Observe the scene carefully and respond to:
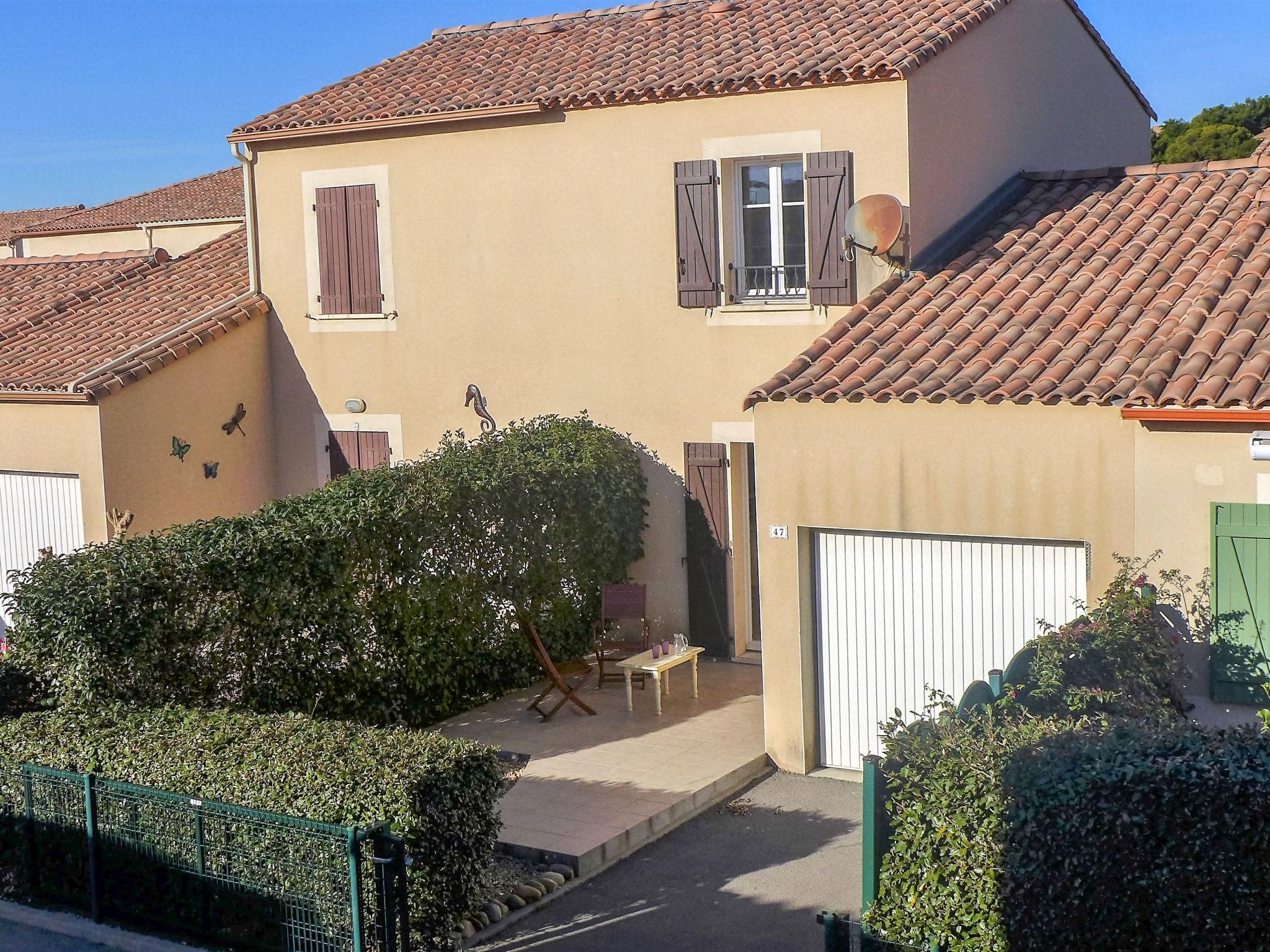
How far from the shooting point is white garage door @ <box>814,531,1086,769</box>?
10.5m

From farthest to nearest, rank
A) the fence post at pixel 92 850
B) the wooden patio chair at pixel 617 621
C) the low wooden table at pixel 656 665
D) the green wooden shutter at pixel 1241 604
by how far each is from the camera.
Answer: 1. the wooden patio chair at pixel 617 621
2. the low wooden table at pixel 656 665
3. the green wooden shutter at pixel 1241 604
4. the fence post at pixel 92 850

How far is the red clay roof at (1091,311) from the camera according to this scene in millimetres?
10000

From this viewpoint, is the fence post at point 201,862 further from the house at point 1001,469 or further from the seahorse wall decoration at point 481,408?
the seahorse wall decoration at point 481,408

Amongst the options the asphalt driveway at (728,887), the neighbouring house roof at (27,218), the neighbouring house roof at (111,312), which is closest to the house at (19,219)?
the neighbouring house roof at (27,218)

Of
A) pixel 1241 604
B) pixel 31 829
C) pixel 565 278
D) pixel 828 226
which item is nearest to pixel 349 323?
pixel 565 278

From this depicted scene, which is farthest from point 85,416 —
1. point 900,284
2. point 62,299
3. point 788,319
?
point 900,284

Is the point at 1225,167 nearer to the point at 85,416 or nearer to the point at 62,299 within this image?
the point at 85,416

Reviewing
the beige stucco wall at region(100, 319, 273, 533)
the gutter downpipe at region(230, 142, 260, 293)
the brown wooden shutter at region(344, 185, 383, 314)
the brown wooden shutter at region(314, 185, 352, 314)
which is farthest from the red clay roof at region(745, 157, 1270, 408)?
the gutter downpipe at region(230, 142, 260, 293)

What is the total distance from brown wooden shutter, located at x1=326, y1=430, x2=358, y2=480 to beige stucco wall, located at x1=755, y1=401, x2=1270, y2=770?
695cm

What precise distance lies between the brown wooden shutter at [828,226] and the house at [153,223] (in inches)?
594

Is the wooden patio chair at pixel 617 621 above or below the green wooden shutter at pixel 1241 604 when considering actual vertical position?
below

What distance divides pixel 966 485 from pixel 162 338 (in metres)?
9.74

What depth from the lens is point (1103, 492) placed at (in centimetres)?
999

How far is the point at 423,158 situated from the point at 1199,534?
967cm
